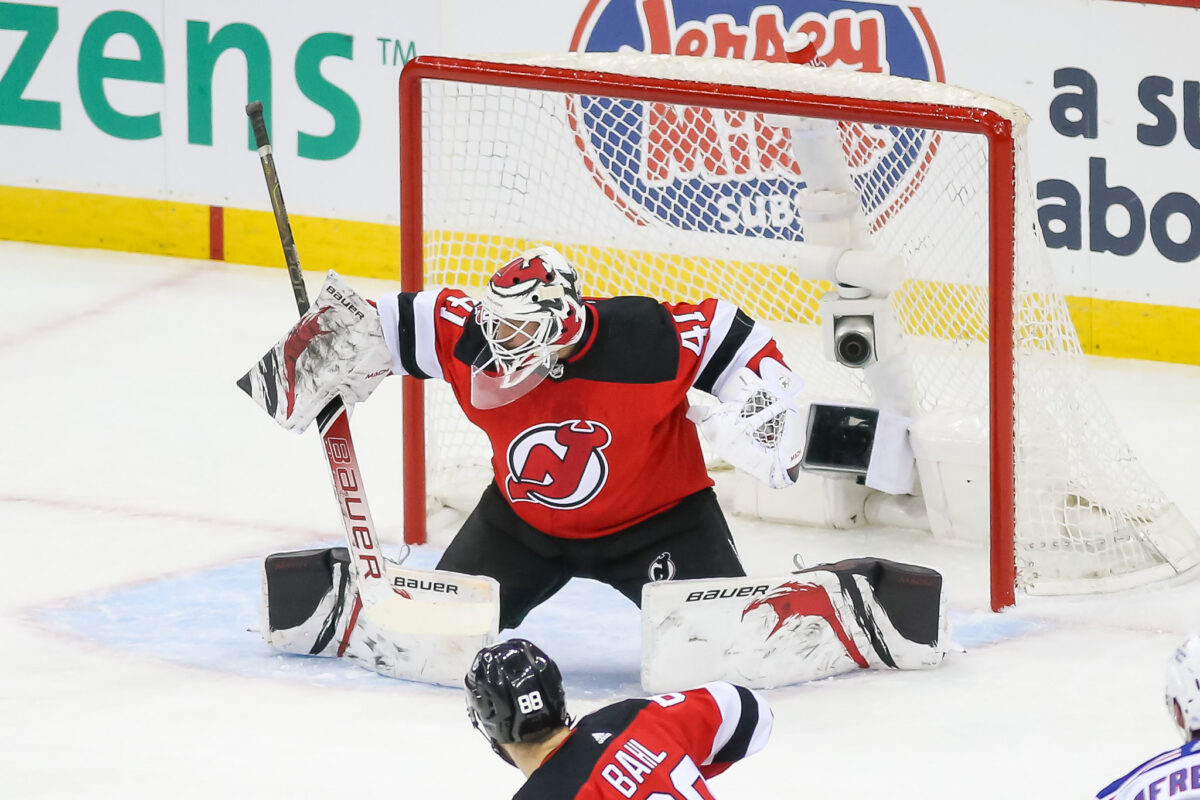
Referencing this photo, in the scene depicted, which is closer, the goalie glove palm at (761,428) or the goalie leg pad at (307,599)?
the goalie glove palm at (761,428)

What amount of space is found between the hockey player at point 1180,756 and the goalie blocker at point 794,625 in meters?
1.50

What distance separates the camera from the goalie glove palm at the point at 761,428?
390cm

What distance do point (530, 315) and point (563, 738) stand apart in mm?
1287

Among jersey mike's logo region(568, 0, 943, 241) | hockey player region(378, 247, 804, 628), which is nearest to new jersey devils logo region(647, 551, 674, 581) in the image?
hockey player region(378, 247, 804, 628)

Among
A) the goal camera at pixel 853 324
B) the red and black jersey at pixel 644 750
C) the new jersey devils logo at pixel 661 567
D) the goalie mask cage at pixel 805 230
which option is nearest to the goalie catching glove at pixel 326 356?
the new jersey devils logo at pixel 661 567

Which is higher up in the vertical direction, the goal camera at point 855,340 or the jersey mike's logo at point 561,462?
the goal camera at point 855,340

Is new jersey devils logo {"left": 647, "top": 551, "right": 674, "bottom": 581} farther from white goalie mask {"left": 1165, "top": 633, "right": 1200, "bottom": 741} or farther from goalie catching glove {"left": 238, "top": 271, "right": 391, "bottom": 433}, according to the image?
white goalie mask {"left": 1165, "top": 633, "right": 1200, "bottom": 741}

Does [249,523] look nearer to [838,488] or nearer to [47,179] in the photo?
[838,488]

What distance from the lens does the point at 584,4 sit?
652 cm

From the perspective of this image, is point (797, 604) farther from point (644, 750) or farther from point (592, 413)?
point (644, 750)

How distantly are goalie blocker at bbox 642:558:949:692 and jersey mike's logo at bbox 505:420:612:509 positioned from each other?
9.5 inches

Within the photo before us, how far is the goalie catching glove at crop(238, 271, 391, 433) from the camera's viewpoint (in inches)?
160

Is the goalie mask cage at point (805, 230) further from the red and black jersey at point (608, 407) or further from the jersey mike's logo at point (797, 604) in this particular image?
the red and black jersey at point (608, 407)

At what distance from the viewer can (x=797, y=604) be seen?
4.02 metres
